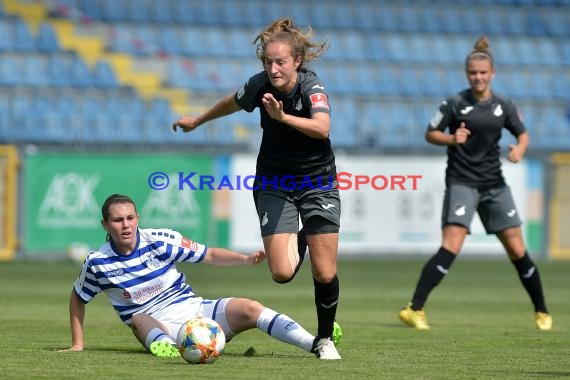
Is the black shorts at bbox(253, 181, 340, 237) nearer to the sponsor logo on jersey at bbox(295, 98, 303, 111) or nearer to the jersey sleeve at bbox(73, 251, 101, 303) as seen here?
the sponsor logo on jersey at bbox(295, 98, 303, 111)

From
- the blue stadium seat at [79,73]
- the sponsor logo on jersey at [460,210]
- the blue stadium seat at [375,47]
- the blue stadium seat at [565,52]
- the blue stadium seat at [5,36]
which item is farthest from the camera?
the blue stadium seat at [565,52]

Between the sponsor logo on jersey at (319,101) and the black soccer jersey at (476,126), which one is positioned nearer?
the sponsor logo on jersey at (319,101)

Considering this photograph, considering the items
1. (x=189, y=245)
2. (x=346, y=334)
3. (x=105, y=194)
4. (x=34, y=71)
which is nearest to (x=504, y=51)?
(x=34, y=71)

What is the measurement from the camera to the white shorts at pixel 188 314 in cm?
733

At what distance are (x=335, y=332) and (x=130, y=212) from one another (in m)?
1.46

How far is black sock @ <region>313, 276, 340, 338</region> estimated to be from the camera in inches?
A: 278

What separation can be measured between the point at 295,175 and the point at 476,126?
3027 millimetres

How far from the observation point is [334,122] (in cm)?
2006

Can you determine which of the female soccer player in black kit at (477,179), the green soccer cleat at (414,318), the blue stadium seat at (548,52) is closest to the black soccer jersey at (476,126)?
the female soccer player in black kit at (477,179)

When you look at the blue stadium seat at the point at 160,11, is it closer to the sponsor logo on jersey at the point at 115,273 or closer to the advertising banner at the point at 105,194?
the advertising banner at the point at 105,194

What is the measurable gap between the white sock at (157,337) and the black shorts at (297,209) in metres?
0.82

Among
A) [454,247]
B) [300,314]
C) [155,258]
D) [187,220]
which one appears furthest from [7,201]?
[155,258]

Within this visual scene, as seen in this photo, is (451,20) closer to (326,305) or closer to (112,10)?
(112,10)

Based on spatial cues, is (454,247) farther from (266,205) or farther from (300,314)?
(266,205)
